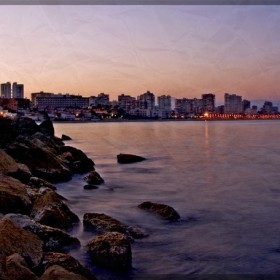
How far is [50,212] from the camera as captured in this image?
7082 millimetres

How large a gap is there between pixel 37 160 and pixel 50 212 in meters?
5.46

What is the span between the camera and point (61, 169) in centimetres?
1315

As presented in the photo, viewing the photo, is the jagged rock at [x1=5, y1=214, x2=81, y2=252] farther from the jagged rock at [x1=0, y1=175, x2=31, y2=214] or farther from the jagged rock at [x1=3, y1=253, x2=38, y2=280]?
the jagged rock at [x1=3, y1=253, x2=38, y2=280]

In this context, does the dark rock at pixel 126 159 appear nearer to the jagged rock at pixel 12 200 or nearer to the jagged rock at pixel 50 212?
the jagged rock at pixel 50 212

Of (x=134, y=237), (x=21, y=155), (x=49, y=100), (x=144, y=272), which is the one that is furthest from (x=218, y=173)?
(x=49, y=100)

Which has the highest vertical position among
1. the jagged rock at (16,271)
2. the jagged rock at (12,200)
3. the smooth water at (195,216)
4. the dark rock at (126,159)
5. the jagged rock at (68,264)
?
the jagged rock at (12,200)

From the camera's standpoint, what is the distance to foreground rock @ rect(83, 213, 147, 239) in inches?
286

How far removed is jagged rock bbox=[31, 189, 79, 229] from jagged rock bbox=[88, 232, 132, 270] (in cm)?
139

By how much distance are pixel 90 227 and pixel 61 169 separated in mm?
5892

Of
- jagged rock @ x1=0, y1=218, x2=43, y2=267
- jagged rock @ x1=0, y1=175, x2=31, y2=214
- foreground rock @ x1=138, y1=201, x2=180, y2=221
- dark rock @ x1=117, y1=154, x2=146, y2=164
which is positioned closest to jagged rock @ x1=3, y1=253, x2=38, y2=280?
jagged rock @ x1=0, y1=218, x2=43, y2=267

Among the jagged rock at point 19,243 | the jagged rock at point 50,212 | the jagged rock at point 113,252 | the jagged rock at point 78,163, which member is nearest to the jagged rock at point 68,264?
the jagged rock at point 19,243

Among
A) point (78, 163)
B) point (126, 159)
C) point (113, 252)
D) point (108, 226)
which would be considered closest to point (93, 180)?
point (78, 163)

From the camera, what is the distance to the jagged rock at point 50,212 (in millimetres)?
6949

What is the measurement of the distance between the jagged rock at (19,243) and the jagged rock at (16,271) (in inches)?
13.9
